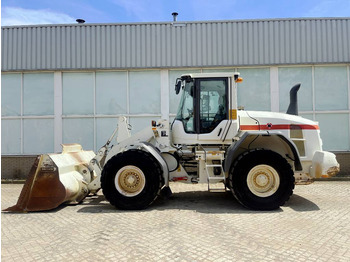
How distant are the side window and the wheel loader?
2 cm

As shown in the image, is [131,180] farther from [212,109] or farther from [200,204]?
[212,109]

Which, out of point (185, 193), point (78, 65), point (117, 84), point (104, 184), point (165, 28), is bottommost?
point (185, 193)

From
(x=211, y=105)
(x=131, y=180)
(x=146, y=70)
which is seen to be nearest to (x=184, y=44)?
(x=146, y=70)

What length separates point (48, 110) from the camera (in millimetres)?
13102

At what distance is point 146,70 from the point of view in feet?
42.5

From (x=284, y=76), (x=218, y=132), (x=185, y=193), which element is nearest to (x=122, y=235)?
(x=218, y=132)

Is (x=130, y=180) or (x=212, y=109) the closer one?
(x=130, y=180)

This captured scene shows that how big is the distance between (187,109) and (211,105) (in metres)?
0.60

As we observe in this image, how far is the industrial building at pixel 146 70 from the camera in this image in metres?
12.6

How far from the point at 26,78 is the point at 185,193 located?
884cm

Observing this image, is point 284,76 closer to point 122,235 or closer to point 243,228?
point 243,228

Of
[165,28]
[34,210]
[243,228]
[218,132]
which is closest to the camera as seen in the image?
[243,228]

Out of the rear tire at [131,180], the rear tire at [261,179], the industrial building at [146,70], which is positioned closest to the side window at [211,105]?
the rear tire at [261,179]

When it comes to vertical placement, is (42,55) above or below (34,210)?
above
